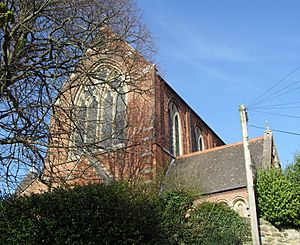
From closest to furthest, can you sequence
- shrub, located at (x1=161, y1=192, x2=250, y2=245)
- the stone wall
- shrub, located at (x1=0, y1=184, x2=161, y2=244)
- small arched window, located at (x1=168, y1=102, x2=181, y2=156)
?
shrub, located at (x1=0, y1=184, x2=161, y2=244)
shrub, located at (x1=161, y1=192, x2=250, y2=245)
the stone wall
small arched window, located at (x1=168, y1=102, x2=181, y2=156)

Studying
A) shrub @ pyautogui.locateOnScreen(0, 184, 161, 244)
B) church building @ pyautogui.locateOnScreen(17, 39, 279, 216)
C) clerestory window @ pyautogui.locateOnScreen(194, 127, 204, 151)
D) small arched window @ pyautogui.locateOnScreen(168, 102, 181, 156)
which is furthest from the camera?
clerestory window @ pyautogui.locateOnScreen(194, 127, 204, 151)

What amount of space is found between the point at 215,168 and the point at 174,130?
451cm

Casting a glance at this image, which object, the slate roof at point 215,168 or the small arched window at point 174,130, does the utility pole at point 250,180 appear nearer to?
the slate roof at point 215,168

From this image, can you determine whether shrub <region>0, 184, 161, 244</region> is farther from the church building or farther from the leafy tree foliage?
the leafy tree foliage

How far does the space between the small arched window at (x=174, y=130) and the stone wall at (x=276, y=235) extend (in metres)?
9.70

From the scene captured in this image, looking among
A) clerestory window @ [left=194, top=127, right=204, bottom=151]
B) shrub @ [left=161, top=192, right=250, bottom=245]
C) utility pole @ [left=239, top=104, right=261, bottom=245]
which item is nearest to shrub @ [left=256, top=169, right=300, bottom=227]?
shrub @ [left=161, top=192, right=250, bottom=245]

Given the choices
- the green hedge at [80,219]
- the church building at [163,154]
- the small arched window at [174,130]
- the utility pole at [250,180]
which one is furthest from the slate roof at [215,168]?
the green hedge at [80,219]

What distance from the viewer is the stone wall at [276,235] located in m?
16.4

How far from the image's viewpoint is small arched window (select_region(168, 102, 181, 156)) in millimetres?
25844

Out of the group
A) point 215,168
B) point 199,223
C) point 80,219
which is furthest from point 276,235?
point 80,219

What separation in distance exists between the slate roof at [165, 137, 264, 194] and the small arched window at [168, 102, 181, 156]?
1.09m

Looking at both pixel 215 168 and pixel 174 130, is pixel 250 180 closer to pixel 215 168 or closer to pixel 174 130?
pixel 215 168

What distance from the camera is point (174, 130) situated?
2644 cm

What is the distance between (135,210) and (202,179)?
45.0 feet
